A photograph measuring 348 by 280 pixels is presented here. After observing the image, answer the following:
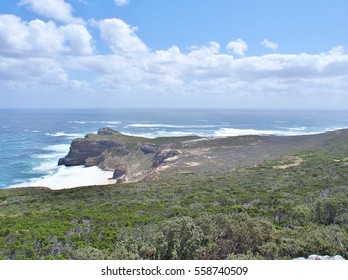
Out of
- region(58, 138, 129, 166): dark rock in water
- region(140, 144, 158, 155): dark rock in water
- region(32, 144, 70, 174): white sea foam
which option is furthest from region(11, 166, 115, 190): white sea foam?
region(140, 144, 158, 155): dark rock in water

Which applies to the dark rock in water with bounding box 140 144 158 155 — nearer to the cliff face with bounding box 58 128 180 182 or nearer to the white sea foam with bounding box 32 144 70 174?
the cliff face with bounding box 58 128 180 182

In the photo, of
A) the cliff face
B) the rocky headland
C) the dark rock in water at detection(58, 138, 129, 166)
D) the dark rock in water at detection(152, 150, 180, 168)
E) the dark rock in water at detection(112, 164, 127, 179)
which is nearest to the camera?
the rocky headland

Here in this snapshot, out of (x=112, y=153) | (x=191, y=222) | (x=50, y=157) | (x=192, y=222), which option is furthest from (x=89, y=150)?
(x=191, y=222)

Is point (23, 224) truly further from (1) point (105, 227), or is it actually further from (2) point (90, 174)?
(2) point (90, 174)

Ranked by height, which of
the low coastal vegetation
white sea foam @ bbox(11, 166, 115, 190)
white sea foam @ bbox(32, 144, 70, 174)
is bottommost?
white sea foam @ bbox(11, 166, 115, 190)

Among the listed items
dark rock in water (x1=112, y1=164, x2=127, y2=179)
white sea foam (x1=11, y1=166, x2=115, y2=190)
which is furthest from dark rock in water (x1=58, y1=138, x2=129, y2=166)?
dark rock in water (x1=112, y1=164, x2=127, y2=179)

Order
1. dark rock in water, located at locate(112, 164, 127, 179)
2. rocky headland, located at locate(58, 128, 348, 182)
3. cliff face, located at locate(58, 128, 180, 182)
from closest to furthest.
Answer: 1. rocky headland, located at locate(58, 128, 348, 182)
2. dark rock in water, located at locate(112, 164, 127, 179)
3. cliff face, located at locate(58, 128, 180, 182)

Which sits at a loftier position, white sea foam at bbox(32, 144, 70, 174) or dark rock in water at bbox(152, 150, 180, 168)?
dark rock in water at bbox(152, 150, 180, 168)

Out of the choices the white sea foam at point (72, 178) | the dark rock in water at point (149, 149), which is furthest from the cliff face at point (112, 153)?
the white sea foam at point (72, 178)

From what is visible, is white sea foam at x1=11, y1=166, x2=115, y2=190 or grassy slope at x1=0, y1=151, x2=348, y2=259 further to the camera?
white sea foam at x1=11, y1=166, x2=115, y2=190
